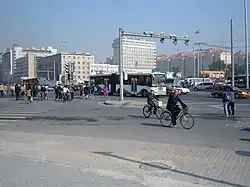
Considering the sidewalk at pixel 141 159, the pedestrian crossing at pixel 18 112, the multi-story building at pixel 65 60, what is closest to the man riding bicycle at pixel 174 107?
the sidewalk at pixel 141 159

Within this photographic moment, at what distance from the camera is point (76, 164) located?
770 cm

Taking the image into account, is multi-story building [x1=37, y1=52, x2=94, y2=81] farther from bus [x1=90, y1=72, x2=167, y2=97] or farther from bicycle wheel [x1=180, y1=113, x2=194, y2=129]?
bicycle wheel [x1=180, y1=113, x2=194, y2=129]

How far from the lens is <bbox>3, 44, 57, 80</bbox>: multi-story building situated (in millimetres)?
128375

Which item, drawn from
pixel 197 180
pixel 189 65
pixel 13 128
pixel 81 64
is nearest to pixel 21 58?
pixel 81 64

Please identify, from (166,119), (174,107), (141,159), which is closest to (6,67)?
(166,119)

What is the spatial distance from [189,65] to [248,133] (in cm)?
12093

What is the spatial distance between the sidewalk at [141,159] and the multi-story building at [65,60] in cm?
9186

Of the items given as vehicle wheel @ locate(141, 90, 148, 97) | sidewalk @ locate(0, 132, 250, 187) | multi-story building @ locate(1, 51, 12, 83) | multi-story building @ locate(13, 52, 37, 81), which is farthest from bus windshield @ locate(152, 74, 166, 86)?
multi-story building @ locate(1, 51, 12, 83)

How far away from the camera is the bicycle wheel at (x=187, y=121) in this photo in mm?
14117

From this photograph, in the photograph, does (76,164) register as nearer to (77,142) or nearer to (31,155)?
(31,155)

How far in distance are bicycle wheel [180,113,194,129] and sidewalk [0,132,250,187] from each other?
4.13 m

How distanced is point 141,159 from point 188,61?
124924mm

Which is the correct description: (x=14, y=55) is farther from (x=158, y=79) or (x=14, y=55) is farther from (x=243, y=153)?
(x=243, y=153)

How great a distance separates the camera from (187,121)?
14.2 m
